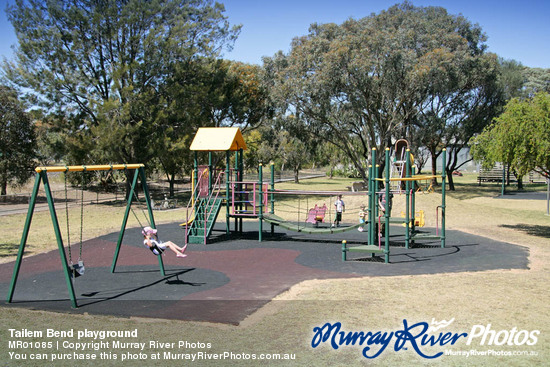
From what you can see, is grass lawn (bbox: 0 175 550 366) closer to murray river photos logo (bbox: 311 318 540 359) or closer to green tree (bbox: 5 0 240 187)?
murray river photos logo (bbox: 311 318 540 359)

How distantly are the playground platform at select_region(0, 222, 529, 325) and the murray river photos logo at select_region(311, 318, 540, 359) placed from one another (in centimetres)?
183

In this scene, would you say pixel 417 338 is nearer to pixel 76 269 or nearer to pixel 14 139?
pixel 76 269

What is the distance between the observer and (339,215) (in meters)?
22.0

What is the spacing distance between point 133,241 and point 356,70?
22086 millimetres

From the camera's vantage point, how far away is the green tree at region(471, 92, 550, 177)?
1814 cm

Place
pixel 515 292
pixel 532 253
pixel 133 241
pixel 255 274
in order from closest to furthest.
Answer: pixel 515 292
pixel 255 274
pixel 532 253
pixel 133 241

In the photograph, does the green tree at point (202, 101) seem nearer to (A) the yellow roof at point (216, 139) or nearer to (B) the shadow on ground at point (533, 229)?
(A) the yellow roof at point (216, 139)

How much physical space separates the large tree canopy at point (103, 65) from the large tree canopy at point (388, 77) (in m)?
9.27

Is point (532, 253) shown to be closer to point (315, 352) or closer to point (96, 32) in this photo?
point (315, 352)

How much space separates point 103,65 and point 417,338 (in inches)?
1287

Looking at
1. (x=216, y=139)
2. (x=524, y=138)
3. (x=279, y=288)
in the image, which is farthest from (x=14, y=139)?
(x=524, y=138)

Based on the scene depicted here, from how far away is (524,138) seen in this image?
18.4 metres

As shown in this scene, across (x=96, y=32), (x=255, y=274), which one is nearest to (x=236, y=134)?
(x=255, y=274)

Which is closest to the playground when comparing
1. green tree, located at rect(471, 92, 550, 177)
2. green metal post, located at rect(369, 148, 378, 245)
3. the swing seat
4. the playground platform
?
the playground platform
